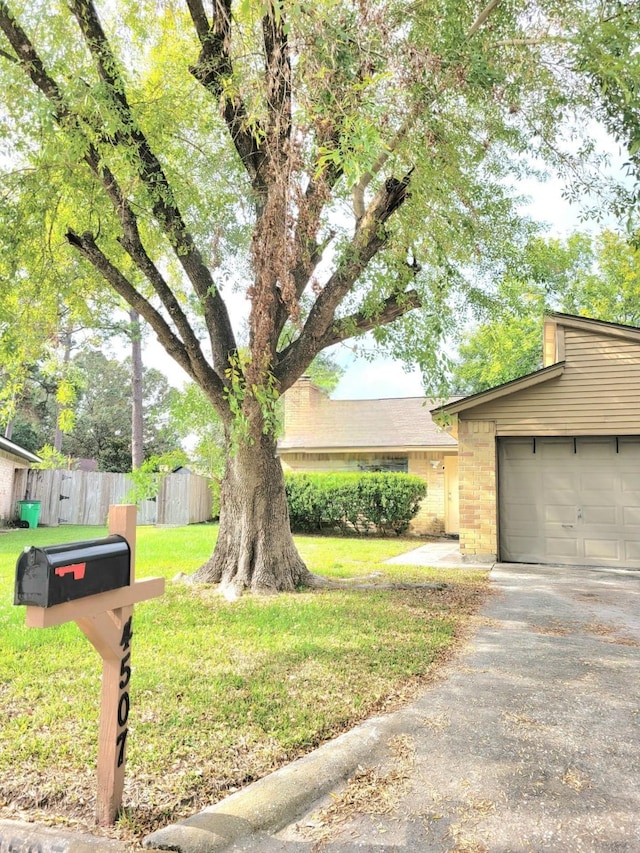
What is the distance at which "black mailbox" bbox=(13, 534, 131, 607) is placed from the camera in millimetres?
1921

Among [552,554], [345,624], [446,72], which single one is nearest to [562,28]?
[446,72]

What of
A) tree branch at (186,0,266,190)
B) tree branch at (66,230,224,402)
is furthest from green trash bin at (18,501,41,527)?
tree branch at (186,0,266,190)

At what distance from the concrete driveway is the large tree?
323 centimetres

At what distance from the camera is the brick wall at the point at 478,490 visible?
10500mm

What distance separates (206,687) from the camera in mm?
3783

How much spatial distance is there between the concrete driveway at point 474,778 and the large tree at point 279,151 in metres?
3.23

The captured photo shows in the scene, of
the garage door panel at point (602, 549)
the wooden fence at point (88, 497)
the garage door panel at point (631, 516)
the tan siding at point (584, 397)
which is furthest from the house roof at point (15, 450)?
the garage door panel at point (631, 516)

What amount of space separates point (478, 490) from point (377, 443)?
666 cm

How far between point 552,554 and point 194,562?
6609mm

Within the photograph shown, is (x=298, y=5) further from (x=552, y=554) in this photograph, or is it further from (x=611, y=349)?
(x=552, y=554)

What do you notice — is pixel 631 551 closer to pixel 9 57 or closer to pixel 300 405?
pixel 9 57

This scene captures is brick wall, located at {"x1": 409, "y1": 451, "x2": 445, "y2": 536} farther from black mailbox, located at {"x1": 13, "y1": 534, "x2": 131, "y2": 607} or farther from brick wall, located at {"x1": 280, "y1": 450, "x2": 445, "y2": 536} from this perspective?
black mailbox, located at {"x1": 13, "y1": 534, "x2": 131, "y2": 607}

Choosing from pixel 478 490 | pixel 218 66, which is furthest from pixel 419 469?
pixel 218 66

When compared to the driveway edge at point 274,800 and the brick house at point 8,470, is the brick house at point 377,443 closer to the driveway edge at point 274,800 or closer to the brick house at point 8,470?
the brick house at point 8,470
